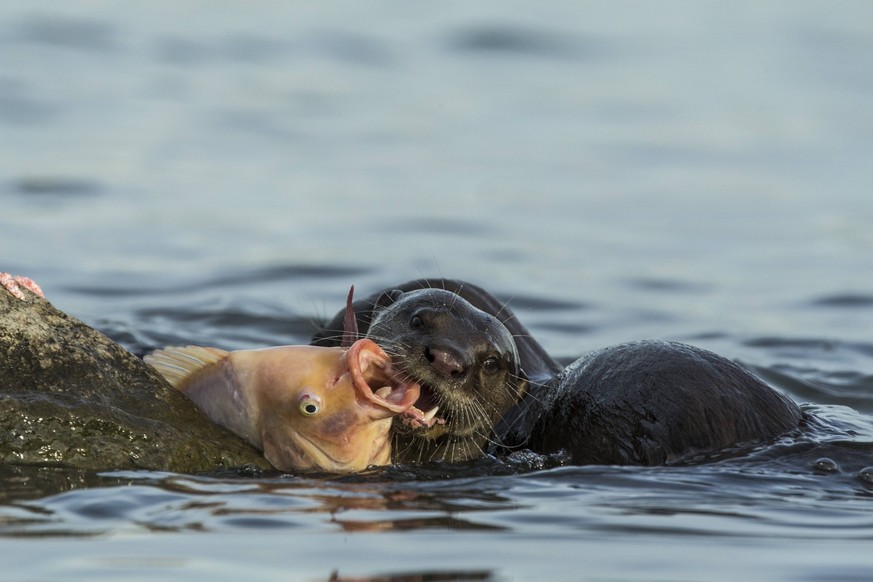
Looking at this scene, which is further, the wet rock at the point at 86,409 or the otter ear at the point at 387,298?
the otter ear at the point at 387,298

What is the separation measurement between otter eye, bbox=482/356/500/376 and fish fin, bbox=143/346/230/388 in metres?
1.09

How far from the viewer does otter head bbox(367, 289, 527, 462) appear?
561 centimetres

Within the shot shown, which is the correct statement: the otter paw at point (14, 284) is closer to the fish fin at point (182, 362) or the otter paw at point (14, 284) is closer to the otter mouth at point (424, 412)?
the fish fin at point (182, 362)

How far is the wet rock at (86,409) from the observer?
4926 millimetres

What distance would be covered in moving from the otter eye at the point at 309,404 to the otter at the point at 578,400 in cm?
50

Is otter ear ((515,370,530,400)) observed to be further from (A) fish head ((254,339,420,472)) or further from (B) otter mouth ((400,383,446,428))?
(A) fish head ((254,339,420,472))

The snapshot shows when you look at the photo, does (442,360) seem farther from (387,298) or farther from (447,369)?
(387,298)

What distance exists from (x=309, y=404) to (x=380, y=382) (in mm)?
438

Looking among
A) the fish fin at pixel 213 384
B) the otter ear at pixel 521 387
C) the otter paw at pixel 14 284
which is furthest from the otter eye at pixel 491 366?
the otter paw at pixel 14 284

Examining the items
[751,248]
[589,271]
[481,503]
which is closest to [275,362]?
[481,503]

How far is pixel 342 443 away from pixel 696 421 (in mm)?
1314

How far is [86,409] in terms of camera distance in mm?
5000

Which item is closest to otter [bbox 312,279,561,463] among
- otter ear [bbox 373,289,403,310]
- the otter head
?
the otter head

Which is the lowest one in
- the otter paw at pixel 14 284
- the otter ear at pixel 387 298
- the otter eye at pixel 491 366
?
the otter eye at pixel 491 366
